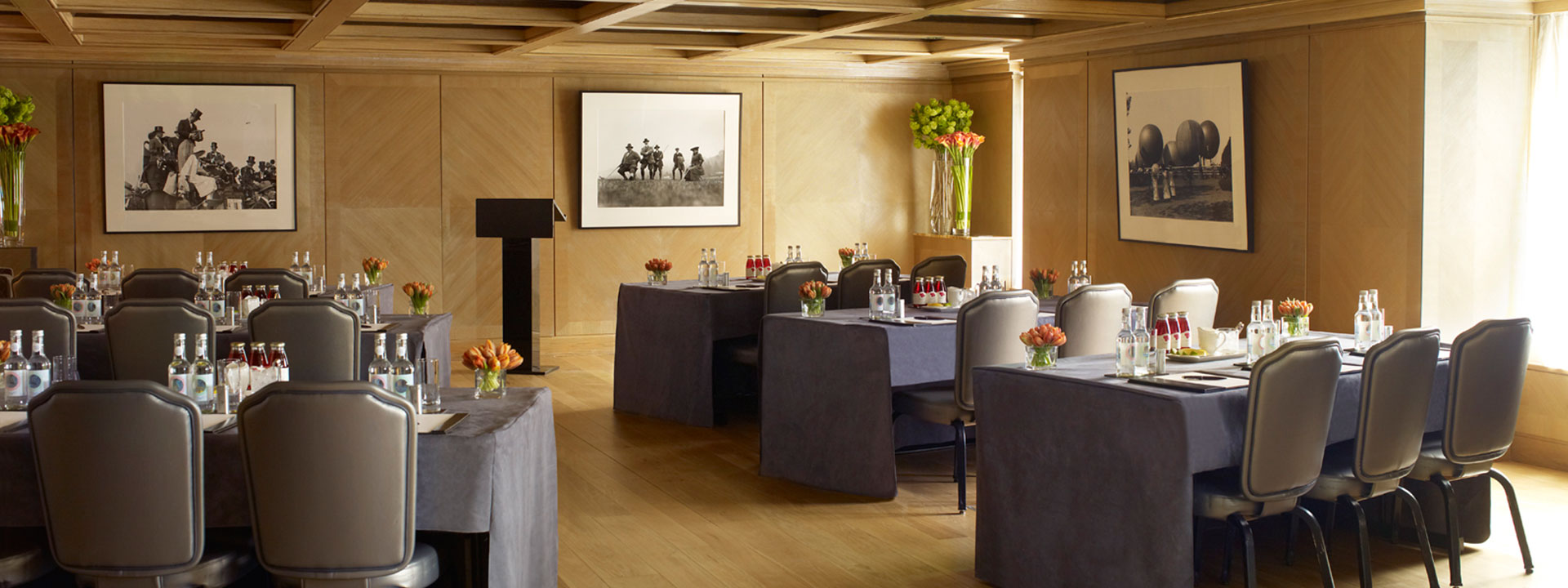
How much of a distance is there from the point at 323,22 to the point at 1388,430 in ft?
21.0

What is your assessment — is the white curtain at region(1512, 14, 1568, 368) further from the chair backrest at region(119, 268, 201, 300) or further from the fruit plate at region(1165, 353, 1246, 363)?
the chair backrest at region(119, 268, 201, 300)

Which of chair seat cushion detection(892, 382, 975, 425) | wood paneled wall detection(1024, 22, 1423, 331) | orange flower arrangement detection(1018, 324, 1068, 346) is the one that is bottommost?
chair seat cushion detection(892, 382, 975, 425)

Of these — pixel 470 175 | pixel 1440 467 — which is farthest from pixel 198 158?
pixel 1440 467

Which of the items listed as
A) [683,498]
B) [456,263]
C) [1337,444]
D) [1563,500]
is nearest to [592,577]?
[683,498]

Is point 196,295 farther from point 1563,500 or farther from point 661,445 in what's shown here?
point 1563,500

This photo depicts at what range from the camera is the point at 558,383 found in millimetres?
9641

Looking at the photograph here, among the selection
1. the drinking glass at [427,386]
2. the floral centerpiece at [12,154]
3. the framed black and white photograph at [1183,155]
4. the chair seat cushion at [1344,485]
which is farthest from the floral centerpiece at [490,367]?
the floral centerpiece at [12,154]

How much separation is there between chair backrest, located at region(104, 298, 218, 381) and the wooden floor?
5.91ft

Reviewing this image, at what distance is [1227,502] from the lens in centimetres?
415

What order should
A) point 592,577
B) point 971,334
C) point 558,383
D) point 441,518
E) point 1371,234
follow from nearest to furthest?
point 441,518 → point 592,577 → point 971,334 → point 1371,234 → point 558,383

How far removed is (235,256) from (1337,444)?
9096 millimetres

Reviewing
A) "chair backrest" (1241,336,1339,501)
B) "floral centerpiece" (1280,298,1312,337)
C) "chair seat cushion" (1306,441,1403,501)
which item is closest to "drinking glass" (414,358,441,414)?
"chair backrest" (1241,336,1339,501)

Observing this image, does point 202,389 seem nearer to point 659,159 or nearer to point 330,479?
point 330,479

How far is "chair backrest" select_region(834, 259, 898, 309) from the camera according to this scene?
784cm
